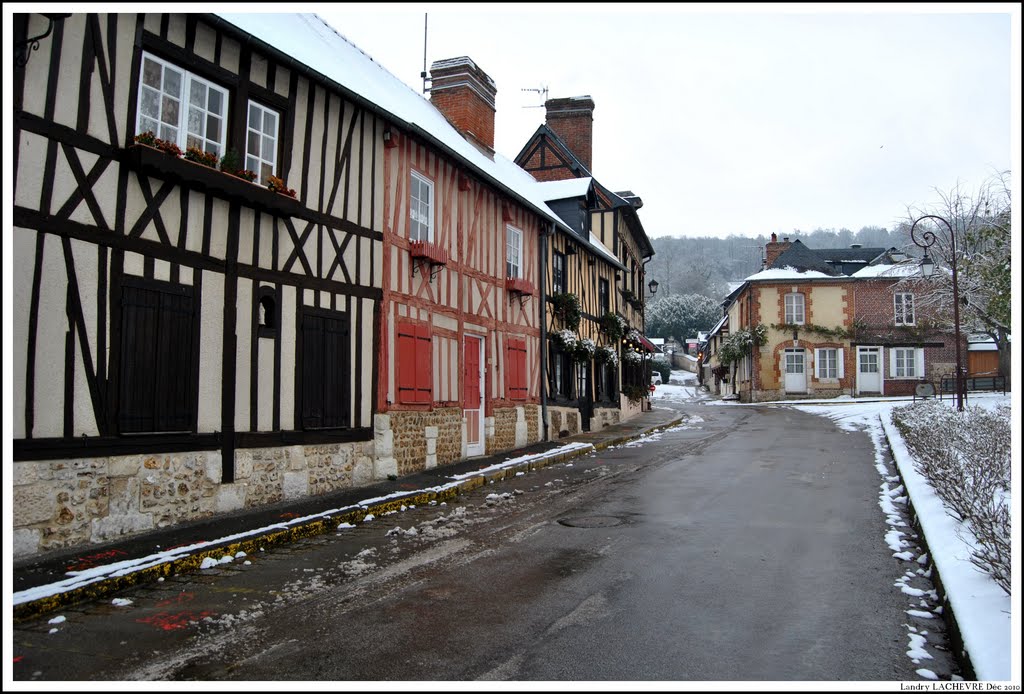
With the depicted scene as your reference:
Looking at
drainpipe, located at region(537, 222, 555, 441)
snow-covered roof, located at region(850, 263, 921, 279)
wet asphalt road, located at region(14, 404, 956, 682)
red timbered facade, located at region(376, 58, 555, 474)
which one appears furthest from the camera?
snow-covered roof, located at region(850, 263, 921, 279)

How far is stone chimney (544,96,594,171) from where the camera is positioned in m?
25.5

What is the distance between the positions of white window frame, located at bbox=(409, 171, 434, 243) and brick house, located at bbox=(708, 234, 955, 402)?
24.3 m

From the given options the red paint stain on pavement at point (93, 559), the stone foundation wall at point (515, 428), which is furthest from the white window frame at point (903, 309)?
the red paint stain on pavement at point (93, 559)

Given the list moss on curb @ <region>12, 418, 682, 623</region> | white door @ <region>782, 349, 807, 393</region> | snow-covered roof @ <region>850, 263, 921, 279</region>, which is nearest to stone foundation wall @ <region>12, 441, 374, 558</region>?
moss on curb @ <region>12, 418, 682, 623</region>

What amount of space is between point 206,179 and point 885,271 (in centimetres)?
3195

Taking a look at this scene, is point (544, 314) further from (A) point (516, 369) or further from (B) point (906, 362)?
(B) point (906, 362)

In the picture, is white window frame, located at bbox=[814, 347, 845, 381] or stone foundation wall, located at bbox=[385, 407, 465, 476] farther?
white window frame, located at bbox=[814, 347, 845, 381]

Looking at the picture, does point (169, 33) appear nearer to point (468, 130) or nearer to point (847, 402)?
point (468, 130)

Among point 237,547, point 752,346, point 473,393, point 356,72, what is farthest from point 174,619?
point 752,346

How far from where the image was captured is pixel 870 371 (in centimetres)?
3209

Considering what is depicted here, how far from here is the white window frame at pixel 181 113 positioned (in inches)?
270

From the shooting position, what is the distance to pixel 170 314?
7.04 meters

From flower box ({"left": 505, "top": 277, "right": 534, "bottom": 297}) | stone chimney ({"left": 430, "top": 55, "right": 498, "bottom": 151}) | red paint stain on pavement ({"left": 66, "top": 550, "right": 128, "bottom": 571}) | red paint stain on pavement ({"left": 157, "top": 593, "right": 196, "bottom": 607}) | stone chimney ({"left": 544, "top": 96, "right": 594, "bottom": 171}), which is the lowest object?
red paint stain on pavement ({"left": 157, "top": 593, "right": 196, "bottom": 607})

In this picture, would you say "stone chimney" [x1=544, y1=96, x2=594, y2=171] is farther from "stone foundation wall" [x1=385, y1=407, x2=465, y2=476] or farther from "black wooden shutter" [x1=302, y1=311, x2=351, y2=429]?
"black wooden shutter" [x1=302, y1=311, x2=351, y2=429]
